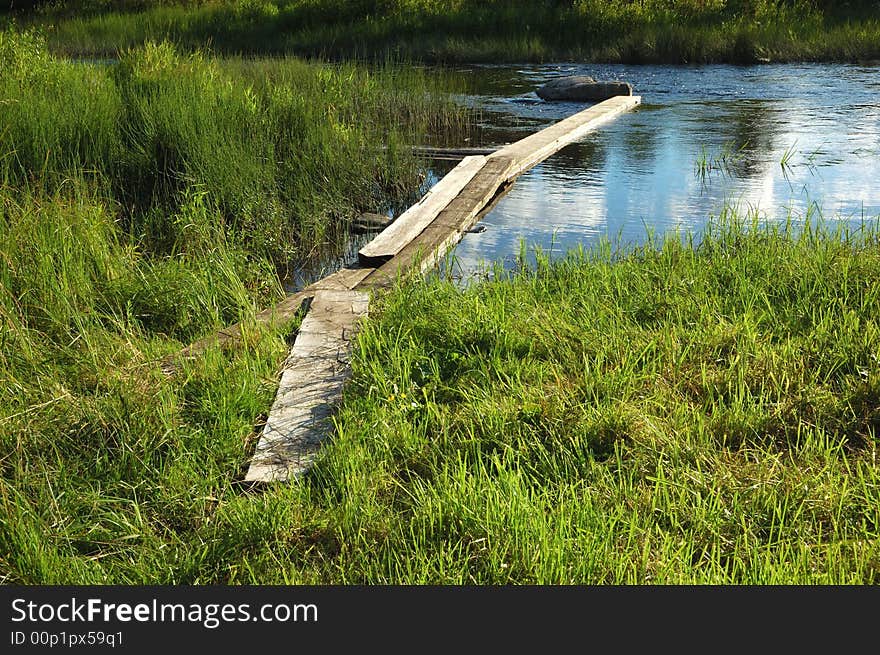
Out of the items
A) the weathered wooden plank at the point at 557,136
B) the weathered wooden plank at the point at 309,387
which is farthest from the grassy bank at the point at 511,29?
the weathered wooden plank at the point at 309,387

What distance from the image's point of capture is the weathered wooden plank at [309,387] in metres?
3.09

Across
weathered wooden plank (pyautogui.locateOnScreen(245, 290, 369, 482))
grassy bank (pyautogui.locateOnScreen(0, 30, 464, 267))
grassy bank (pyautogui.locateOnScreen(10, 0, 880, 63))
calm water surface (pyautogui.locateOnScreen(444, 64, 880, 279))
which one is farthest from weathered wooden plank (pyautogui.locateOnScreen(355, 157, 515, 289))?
grassy bank (pyautogui.locateOnScreen(10, 0, 880, 63))

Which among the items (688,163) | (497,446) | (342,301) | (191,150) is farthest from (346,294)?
(688,163)

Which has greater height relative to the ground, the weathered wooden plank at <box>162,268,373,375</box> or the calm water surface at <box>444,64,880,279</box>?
the calm water surface at <box>444,64,880,279</box>

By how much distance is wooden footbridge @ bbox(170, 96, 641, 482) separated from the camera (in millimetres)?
3234

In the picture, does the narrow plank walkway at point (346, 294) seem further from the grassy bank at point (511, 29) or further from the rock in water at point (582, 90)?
the grassy bank at point (511, 29)

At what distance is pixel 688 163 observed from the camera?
8141 mm

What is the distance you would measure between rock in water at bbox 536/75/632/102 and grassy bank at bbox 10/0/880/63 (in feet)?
13.6

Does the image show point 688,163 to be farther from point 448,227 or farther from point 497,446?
point 497,446

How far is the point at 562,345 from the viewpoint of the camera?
12.3ft

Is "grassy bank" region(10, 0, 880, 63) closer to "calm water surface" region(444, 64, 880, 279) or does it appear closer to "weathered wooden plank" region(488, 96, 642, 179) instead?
"calm water surface" region(444, 64, 880, 279)

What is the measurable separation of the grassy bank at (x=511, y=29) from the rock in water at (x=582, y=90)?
163 inches

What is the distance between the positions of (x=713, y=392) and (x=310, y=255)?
358 centimetres

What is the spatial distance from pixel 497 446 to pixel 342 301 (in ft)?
5.47
